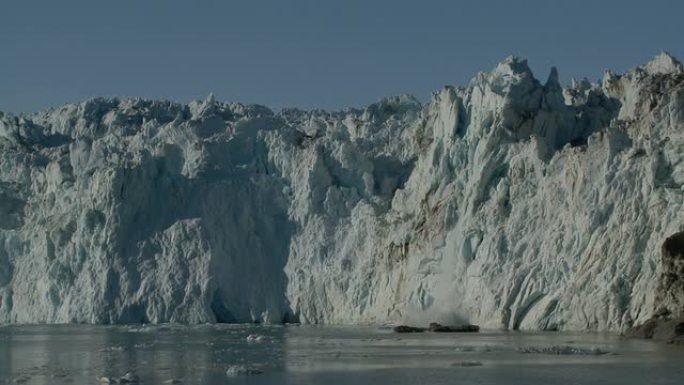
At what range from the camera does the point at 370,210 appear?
Result: 51625 mm

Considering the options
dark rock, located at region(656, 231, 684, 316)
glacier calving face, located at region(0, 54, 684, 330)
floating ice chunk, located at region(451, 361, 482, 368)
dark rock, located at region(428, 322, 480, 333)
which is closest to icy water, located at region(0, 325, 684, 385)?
floating ice chunk, located at region(451, 361, 482, 368)

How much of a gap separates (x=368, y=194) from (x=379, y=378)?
31508 mm

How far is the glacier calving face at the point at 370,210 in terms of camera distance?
1471 inches

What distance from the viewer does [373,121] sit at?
201 ft

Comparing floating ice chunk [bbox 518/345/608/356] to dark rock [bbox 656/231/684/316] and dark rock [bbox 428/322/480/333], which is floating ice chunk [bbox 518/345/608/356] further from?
dark rock [bbox 428/322/480/333]

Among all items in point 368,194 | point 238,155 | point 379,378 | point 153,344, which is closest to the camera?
point 379,378

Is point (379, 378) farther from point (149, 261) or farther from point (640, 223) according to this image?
point (149, 261)

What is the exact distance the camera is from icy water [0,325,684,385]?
22.3 metres

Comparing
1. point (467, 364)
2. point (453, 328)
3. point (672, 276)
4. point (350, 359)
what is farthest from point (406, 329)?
point (467, 364)

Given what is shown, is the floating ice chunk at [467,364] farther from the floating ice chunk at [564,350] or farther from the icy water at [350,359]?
the floating ice chunk at [564,350]

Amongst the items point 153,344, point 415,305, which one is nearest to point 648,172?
point 415,305

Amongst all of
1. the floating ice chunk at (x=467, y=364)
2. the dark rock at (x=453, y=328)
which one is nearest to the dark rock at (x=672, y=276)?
→ the dark rock at (x=453, y=328)

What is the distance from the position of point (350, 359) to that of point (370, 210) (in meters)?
24.4

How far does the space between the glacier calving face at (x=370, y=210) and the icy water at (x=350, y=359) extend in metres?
3.35
